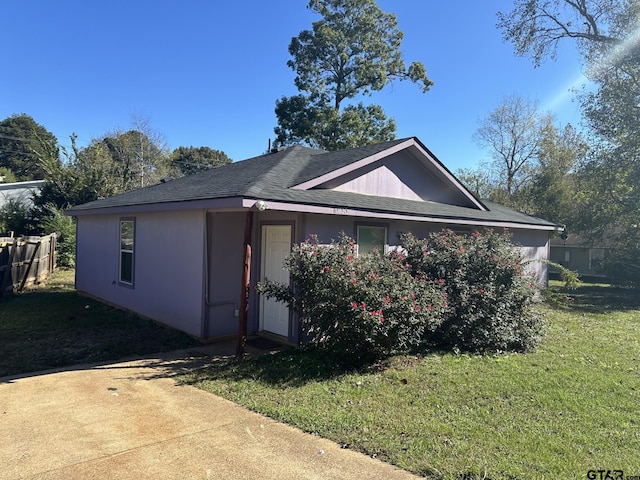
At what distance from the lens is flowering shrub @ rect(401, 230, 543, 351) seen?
7.25 metres

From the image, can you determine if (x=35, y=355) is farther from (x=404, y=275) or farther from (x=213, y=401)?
(x=404, y=275)

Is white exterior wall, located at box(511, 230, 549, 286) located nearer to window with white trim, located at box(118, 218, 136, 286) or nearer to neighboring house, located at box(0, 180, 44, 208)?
window with white trim, located at box(118, 218, 136, 286)

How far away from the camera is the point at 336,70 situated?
2828 cm

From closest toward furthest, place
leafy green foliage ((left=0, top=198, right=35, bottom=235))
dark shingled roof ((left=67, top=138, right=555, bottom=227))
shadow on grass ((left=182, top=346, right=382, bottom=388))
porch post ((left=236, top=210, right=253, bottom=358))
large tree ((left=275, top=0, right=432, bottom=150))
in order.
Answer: shadow on grass ((left=182, top=346, right=382, bottom=388)), porch post ((left=236, top=210, right=253, bottom=358)), dark shingled roof ((left=67, top=138, right=555, bottom=227)), leafy green foliage ((left=0, top=198, right=35, bottom=235)), large tree ((left=275, top=0, right=432, bottom=150))

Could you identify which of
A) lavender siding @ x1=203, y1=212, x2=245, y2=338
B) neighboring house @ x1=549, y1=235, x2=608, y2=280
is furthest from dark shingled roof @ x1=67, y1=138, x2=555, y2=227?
neighboring house @ x1=549, y1=235, x2=608, y2=280

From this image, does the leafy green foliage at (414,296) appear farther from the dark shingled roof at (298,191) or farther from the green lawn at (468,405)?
the dark shingled roof at (298,191)

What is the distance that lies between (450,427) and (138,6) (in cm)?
1439

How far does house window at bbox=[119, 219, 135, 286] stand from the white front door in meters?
3.68

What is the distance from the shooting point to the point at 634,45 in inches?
698

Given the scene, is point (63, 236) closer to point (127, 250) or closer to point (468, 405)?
point (127, 250)

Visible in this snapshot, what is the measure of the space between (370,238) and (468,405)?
424cm

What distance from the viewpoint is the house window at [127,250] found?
997cm

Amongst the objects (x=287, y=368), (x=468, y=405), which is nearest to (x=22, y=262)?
(x=287, y=368)

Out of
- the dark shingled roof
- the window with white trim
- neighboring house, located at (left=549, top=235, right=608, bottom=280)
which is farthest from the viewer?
neighboring house, located at (left=549, top=235, right=608, bottom=280)
